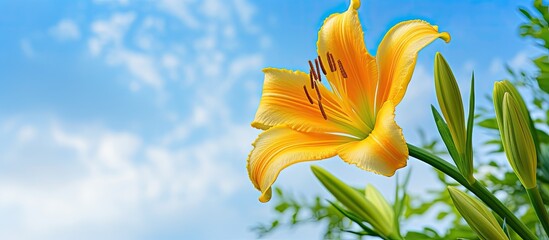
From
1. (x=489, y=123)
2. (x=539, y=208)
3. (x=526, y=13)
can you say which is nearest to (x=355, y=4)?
(x=539, y=208)

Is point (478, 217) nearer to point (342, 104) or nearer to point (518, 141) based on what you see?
point (518, 141)

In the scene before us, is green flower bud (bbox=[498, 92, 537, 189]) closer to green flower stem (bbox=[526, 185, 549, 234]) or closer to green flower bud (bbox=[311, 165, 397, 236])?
green flower stem (bbox=[526, 185, 549, 234])

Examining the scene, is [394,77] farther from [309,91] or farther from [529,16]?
[529,16]

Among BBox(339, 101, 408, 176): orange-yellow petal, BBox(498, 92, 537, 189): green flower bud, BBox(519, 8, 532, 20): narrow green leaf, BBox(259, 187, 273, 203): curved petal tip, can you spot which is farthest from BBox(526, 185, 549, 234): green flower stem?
BBox(519, 8, 532, 20): narrow green leaf

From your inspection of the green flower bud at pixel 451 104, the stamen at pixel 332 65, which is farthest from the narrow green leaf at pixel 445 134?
the stamen at pixel 332 65

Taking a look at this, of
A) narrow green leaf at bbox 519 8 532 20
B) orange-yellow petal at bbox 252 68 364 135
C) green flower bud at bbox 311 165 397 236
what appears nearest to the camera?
orange-yellow petal at bbox 252 68 364 135

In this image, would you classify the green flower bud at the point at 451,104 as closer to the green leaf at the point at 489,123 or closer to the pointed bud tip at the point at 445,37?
the pointed bud tip at the point at 445,37
